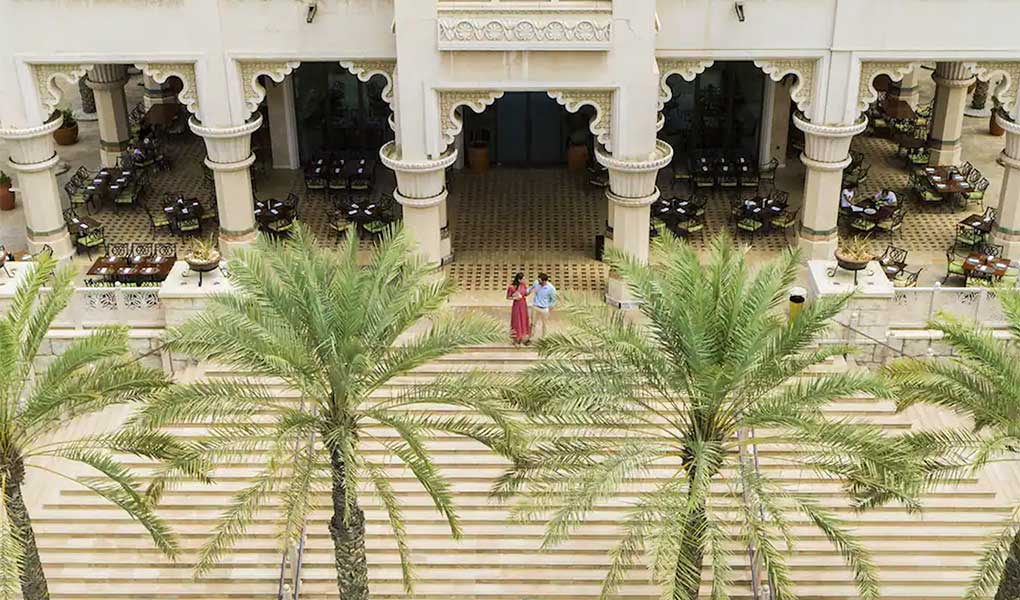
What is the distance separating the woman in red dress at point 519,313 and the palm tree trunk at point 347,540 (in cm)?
608

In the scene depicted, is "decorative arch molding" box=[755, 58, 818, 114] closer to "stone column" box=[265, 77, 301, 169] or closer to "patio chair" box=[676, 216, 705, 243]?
"patio chair" box=[676, 216, 705, 243]

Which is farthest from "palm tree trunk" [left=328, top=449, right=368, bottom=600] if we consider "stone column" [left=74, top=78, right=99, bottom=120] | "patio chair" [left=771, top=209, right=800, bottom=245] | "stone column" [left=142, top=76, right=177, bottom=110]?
"stone column" [left=74, top=78, right=99, bottom=120]

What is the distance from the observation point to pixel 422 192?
23.6 meters

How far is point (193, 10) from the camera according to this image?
23375mm

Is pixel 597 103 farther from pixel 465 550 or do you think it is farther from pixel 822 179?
pixel 465 550

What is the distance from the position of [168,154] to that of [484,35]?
1313cm

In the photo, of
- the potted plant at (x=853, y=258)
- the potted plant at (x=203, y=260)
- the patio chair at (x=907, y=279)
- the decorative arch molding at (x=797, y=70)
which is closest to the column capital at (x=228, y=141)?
the potted plant at (x=203, y=260)

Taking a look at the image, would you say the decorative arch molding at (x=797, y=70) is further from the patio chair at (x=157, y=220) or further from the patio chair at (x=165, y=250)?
the patio chair at (x=157, y=220)

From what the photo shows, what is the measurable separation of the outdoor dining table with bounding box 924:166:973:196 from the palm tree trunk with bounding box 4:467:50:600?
20184mm

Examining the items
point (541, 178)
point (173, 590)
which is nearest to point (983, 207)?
point (541, 178)

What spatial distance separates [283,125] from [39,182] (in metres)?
6.80

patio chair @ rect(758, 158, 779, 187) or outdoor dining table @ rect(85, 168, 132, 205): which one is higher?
outdoor dining table @ rect(85, 168, 132, 205)

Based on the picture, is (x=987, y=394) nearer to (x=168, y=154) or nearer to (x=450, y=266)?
(x=450, y=266)

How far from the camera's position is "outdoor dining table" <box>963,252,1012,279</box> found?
78.6 feet
